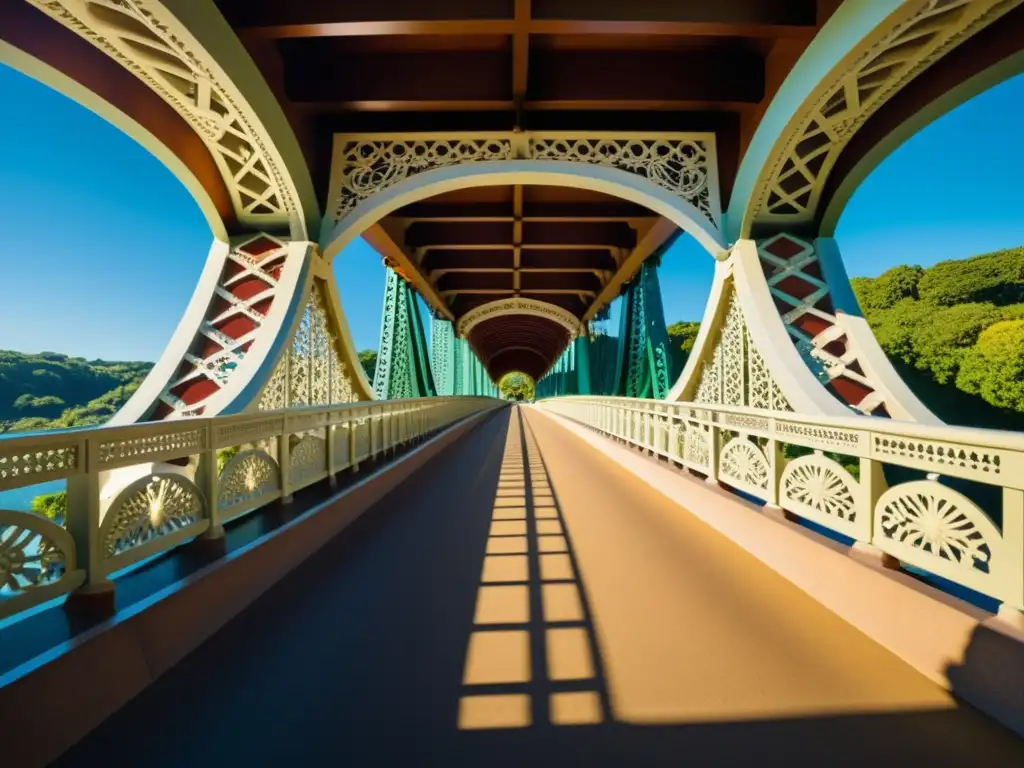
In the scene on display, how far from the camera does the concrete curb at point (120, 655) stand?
4.84ft

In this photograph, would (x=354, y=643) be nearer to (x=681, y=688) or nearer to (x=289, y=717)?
(x=289, y=717)

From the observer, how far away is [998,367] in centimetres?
1872

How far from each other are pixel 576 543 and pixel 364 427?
3.17 meters

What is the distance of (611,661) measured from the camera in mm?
2123

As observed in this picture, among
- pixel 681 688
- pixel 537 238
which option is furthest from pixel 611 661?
pixel 537 238

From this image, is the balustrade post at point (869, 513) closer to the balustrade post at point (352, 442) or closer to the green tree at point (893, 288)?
the balustrade post at point (352, 442)

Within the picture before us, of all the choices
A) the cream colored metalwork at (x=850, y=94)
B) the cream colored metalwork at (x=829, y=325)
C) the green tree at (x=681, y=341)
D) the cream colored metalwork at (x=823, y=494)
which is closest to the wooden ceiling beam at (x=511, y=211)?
the cream colored metalwork at (x=850, y=94)

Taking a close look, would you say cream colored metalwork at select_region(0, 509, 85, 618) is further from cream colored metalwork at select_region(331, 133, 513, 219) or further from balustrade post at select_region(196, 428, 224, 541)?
cream colored metalwork at select_region(331, 133, 513, 219)

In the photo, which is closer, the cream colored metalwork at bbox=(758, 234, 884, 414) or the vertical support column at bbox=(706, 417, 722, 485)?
the vertical support column at bbox=(706, 417, 722, 485)

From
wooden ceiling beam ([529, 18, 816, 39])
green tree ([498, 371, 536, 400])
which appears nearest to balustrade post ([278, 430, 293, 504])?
wooden ceiling beam ([529, 18, 816, 39])

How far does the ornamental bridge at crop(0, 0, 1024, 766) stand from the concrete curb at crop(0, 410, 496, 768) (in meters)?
0.01

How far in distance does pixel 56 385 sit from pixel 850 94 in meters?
21.2

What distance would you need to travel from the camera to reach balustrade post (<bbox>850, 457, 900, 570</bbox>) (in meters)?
2.37

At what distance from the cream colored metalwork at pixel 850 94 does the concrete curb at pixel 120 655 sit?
6525 millimetres
